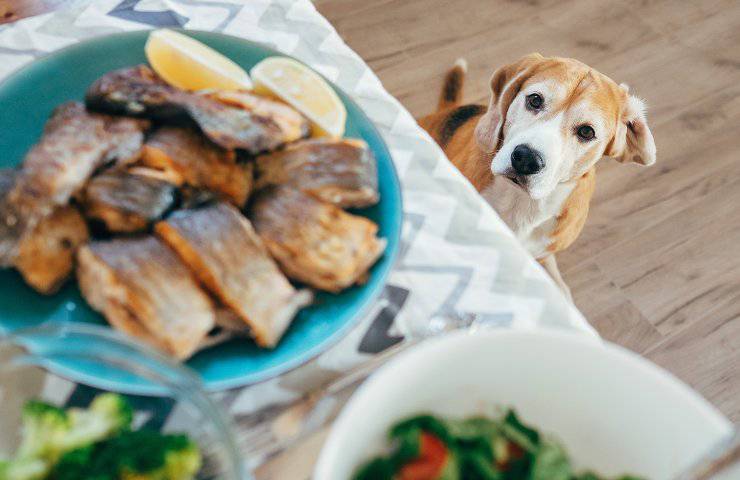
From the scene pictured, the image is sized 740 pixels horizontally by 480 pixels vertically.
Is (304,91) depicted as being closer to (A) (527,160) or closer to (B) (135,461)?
(B) (135,461)

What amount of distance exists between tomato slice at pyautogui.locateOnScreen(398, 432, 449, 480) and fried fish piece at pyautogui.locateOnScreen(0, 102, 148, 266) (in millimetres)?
433

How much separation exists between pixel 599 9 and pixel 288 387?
2327mm

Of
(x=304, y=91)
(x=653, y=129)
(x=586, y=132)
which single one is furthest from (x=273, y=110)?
(x=653, y=129)

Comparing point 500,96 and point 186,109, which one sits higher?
point 186,109

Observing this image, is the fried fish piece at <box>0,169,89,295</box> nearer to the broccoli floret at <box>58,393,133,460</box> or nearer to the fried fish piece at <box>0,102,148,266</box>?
the fried fish piece at <box>0,102,148,266</box>

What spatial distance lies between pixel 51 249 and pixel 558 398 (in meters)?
0.52

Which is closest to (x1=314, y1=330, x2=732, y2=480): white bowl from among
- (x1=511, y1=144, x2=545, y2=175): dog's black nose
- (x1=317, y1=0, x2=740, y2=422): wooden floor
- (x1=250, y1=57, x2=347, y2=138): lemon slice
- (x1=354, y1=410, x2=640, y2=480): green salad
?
(x1=354, y1=410, x2=640, y2=480): green salad

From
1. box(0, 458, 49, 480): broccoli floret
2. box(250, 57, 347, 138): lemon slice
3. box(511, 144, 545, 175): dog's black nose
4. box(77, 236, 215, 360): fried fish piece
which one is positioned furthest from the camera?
box(511, 144, 545, 175): dog's black nose

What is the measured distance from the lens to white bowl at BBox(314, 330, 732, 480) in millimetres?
605

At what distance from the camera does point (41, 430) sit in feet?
2.04

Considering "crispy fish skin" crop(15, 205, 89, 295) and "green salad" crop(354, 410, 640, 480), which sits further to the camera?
"crispy fish skin" crop(15, 205, 89, 295)

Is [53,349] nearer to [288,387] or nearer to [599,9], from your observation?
[288,387]

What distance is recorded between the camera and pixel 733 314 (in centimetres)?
198

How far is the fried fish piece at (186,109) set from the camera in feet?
2.57
